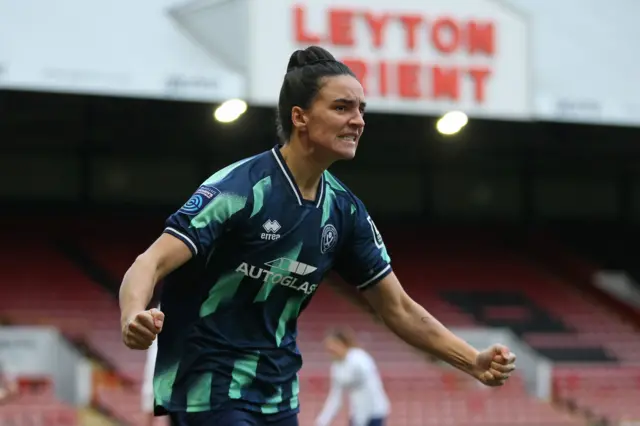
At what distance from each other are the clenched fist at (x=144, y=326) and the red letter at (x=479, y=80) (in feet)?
49.5

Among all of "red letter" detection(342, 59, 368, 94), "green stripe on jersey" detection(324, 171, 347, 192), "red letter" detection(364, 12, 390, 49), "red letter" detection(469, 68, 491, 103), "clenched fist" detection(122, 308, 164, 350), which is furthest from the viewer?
"red letter" detection(469, 68, 491, 103)

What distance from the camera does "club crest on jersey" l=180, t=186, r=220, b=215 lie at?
409 cm

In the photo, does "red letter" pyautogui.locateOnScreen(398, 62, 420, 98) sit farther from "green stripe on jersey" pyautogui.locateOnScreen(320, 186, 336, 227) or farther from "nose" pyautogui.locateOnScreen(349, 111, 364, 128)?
"nose" pyautogui.locateOnScreen(349, 111, 364, 128)

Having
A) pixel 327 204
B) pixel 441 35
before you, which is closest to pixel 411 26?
pixel 441 35

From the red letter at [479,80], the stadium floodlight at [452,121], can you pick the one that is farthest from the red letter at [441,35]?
the stadium floodlight at [452,121]

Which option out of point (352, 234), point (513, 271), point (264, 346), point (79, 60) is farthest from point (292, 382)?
point (513, 271)

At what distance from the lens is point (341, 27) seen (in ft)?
57.6

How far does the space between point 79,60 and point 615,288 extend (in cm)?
1433

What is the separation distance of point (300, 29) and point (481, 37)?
2784 millimetres

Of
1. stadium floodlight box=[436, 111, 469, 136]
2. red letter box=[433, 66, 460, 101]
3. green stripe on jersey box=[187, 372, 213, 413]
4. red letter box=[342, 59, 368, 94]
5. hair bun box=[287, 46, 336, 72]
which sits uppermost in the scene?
red letter box=[342, 59, 368, 94]

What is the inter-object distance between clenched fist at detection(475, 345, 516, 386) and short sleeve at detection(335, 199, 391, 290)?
1.66ft

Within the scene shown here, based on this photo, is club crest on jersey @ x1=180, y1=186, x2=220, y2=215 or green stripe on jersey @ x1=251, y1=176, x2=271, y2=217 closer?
club crest on jersey @ x1=180, y1=186, x2=220, y2=215

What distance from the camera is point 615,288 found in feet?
88.1

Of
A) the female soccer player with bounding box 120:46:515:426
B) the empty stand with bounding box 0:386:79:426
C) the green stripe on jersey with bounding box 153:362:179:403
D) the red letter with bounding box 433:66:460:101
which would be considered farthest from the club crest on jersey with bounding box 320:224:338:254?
the red letter with bounding box 433:66:460:101
